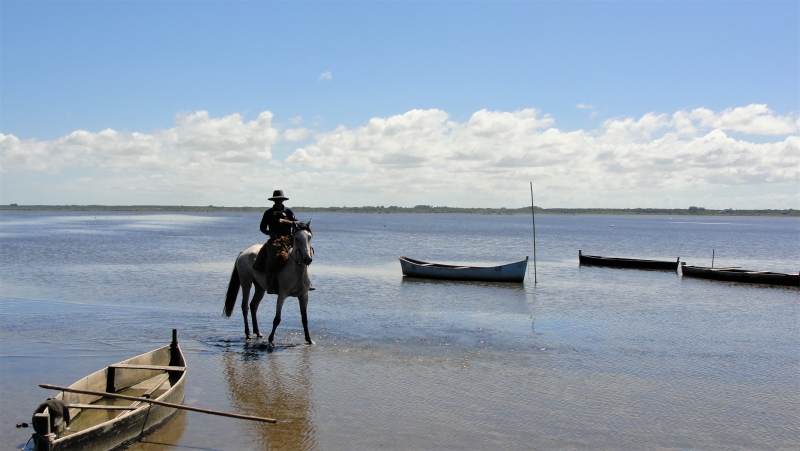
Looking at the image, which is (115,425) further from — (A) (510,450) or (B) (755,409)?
(B) (755,409)

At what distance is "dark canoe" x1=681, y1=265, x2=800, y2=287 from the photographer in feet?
89.9

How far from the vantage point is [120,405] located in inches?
317

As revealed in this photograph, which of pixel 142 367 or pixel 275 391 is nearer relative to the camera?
pixel 142 367

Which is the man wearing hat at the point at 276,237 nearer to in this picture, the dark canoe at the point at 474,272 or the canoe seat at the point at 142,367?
the canoe seat at the point at 142,367

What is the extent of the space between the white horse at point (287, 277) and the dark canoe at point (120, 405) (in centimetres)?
277

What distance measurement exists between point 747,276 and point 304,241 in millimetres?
25167

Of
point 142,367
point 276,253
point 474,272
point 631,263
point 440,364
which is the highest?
point 276,253

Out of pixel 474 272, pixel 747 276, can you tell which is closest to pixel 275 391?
pixel 474 272

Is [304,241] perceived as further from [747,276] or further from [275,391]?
[747,276]

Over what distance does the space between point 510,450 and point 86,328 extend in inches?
417

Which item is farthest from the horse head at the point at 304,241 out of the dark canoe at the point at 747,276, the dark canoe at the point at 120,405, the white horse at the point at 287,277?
the dark canoe at the point at 747,276

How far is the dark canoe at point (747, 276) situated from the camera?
27406mm

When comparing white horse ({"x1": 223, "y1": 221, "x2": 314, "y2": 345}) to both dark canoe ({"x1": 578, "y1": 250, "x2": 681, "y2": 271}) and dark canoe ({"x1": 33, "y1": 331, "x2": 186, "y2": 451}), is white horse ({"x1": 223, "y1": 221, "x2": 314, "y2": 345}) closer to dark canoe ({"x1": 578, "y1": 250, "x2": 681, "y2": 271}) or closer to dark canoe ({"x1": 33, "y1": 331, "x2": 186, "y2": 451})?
dark canoe ({"x1": 33, "y1": 331, "x2": 186, "y2": 451})

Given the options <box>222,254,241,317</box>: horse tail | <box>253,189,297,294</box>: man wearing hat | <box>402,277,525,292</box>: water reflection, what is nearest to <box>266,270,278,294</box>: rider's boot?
Answer: <box>253,189,297,294</box>: man wearing hat
